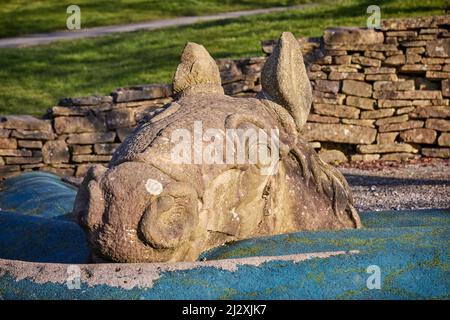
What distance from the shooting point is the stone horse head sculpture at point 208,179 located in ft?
11.2

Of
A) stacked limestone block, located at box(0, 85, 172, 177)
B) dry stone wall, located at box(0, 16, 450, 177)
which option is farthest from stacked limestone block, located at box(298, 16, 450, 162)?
stacked limestone block, located at box(0, 85, 172, 177)

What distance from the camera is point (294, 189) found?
4250 mm

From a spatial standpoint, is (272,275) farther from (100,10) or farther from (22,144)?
(100,10)

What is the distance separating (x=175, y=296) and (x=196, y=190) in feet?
2.01

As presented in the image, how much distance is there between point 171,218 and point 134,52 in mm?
12534

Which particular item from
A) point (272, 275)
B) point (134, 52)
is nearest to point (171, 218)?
point (272, 275)

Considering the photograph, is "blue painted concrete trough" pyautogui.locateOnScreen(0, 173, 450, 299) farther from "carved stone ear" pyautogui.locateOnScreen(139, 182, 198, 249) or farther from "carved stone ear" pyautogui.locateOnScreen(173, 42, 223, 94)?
"carved stone ear" pyautogui.locateOnScreen(173, 42, 223, 94)

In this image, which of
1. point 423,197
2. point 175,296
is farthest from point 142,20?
point 175,296

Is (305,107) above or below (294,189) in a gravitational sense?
above

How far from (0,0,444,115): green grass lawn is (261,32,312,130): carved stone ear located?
9.10 meters

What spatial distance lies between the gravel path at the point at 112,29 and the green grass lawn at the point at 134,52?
0.68 meters

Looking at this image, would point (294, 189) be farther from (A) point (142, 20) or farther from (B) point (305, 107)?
(A) point (142, 20)

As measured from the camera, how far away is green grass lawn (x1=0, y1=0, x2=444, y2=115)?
1387 centimetres

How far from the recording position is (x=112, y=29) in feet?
59.7
